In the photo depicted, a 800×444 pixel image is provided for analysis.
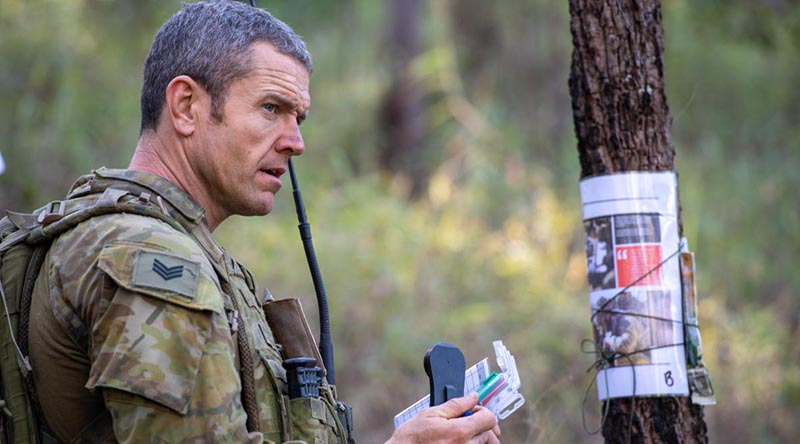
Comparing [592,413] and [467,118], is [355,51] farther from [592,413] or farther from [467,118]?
[592,413]

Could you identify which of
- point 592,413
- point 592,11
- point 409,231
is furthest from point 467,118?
point 592,11

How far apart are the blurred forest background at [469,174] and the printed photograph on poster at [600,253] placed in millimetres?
2266

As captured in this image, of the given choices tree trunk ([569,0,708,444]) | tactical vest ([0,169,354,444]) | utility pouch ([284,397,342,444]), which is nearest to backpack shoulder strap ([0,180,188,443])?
tactical vest ([0,169,354,444])

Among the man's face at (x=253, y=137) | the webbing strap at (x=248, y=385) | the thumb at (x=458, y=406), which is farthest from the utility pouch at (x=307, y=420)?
the man's face at (x=253, y=137)

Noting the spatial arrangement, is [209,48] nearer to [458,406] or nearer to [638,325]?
[458,406]

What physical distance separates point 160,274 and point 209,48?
70cm

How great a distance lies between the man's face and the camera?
2.42 m

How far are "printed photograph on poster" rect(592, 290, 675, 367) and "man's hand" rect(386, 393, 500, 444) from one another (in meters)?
0.75

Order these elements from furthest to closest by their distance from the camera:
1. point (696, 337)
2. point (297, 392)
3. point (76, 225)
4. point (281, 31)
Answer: point (696, 337) < point (281, 31) < point (297, 392) < point (76, 225)

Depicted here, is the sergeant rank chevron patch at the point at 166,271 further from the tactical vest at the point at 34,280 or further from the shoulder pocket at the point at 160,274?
the tactical vest at the point at 34,280

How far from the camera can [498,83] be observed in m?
13.3

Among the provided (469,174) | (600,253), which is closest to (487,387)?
(600,253)

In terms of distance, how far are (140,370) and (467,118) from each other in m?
9.83

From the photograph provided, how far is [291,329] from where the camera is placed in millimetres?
2574
